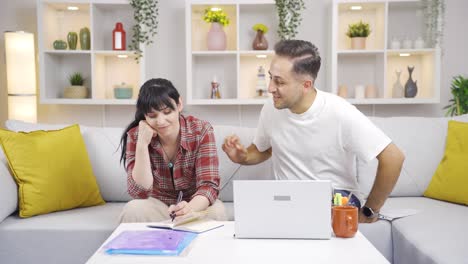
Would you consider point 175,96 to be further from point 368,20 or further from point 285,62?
point 368,20

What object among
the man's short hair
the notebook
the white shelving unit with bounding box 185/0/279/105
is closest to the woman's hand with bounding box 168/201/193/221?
the notebook

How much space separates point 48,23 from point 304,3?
193 cm

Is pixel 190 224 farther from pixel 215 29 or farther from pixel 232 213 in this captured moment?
pixel 215 29

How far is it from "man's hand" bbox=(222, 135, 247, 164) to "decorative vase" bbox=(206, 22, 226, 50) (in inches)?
Result: 64.7

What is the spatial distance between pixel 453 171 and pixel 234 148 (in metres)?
1.10

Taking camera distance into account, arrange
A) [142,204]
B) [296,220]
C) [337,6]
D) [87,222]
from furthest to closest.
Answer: [337,6] < [87,222] < [142,204] < [296,220]

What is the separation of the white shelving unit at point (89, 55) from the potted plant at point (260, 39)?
86 centimetres

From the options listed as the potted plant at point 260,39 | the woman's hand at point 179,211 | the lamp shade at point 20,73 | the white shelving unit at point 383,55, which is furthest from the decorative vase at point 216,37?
the woman's hand at point 179,211

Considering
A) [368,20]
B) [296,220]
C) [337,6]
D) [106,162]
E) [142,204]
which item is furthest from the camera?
[368,20]

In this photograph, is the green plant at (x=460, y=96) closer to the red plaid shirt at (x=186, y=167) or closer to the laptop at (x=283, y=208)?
the red plaid shirt at (x=186, y=167)

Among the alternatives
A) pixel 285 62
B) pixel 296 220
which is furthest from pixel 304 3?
pixel 296 220

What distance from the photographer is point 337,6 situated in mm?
3510

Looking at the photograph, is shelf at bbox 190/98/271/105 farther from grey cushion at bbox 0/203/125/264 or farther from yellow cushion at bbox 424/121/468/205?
grey cushion at bbox 0/203/125/264

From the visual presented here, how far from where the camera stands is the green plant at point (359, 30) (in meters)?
3.60
